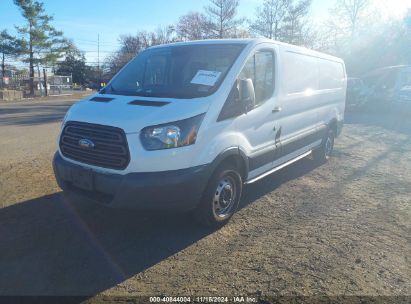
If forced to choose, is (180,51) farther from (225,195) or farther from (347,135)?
(347,135)

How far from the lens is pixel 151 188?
3635mm

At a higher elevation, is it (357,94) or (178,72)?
(178,72)

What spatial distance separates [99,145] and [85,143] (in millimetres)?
207

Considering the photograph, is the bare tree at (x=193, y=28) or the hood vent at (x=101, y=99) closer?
the hood vent at (x=101, y=99)

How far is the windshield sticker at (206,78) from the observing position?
4.25 meters

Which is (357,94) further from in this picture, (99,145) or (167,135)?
(99,145)

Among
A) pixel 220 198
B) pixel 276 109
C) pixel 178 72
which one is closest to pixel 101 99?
pixel 178 72

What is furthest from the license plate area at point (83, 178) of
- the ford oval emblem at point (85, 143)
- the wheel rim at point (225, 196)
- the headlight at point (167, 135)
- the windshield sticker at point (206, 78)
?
the windshield sticker at point (206, 78)

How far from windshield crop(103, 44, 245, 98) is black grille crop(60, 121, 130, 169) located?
82 cm

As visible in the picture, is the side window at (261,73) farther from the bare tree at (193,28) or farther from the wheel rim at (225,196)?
the bare tree at (193,28)

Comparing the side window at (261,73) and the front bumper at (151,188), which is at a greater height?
the side window at (261,73)

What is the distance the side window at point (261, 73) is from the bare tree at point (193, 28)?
130 feet

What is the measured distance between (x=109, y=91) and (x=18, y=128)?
841 cm

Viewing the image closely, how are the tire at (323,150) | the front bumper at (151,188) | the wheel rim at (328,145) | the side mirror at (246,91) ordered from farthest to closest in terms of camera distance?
the wheel rim at (328,145), the tire at (323,150), the side mirror at (246,91), the front bumper at (151,188)
